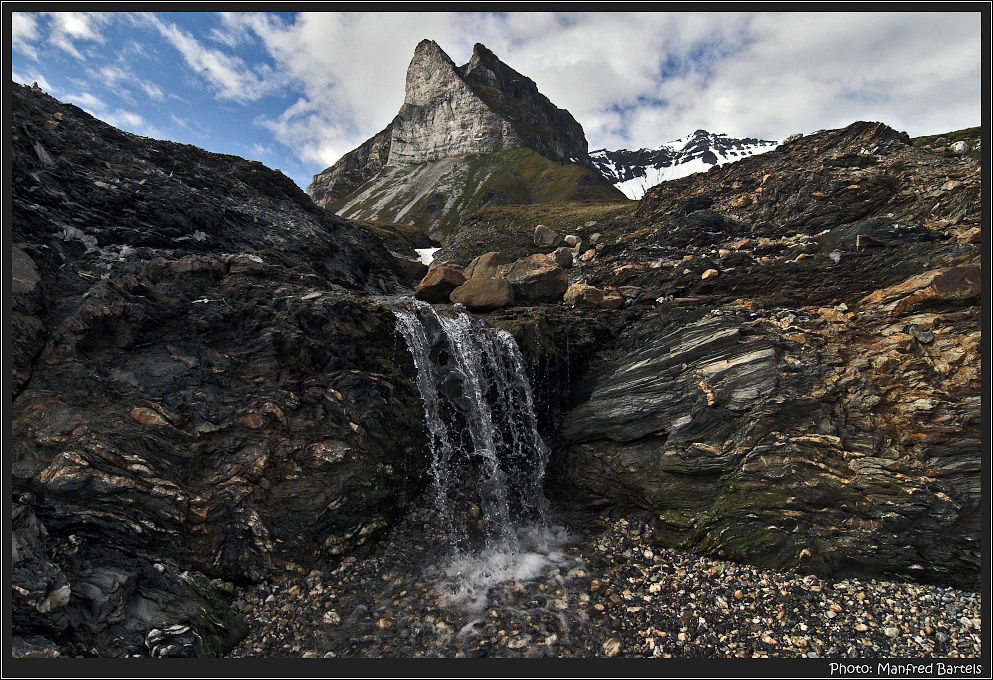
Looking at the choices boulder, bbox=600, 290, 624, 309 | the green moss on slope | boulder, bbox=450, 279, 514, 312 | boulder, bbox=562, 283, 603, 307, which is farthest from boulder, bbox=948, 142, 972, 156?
the green moss on slope

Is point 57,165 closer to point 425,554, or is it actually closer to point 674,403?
point 425,554

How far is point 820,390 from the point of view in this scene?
17.0 metres

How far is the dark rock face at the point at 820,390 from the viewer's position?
15.0 metres

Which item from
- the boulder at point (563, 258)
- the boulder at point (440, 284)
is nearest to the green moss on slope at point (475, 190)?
the boulder at point (563, 258)

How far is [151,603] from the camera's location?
11938 millimetres

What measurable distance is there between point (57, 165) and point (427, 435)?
83.0 ft

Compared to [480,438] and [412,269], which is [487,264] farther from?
[480,438]

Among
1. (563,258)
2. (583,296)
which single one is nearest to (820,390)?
(583,296)

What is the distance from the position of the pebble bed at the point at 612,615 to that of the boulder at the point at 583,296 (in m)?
15.3

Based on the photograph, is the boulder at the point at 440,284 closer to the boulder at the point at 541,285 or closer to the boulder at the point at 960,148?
the boulder at the point at 541,285

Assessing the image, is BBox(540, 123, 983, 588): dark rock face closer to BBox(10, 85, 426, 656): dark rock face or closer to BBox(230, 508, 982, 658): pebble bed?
BBox(230, 508, 982, 658): pebble bed

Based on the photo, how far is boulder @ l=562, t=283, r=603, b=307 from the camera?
2692cm

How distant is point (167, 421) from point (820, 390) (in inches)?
998

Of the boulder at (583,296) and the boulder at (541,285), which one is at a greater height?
the boulder at (541,285)
